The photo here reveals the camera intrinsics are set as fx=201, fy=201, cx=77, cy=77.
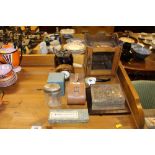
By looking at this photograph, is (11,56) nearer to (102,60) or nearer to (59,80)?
(59,80)

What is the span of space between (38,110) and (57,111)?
0.09m

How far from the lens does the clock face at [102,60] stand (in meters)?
1.17

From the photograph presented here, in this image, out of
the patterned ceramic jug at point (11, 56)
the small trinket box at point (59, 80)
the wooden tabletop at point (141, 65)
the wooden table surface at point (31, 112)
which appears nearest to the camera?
the wooden table surface at point (31, 112)

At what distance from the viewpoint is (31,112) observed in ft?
3.08

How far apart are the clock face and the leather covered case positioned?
246 millimetres

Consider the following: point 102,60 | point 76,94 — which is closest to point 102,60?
point 102,60

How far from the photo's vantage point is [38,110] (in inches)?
37.4

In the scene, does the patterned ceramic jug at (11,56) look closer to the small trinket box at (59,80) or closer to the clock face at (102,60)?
the small trinket box at (59,80)

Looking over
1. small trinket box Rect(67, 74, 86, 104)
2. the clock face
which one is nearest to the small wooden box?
the clock face

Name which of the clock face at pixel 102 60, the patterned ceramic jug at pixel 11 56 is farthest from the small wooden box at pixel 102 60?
the patterned ceramic jug at pixel 11 56

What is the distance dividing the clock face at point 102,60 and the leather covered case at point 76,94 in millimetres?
246

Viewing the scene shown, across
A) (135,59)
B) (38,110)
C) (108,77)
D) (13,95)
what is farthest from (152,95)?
(13,95)
